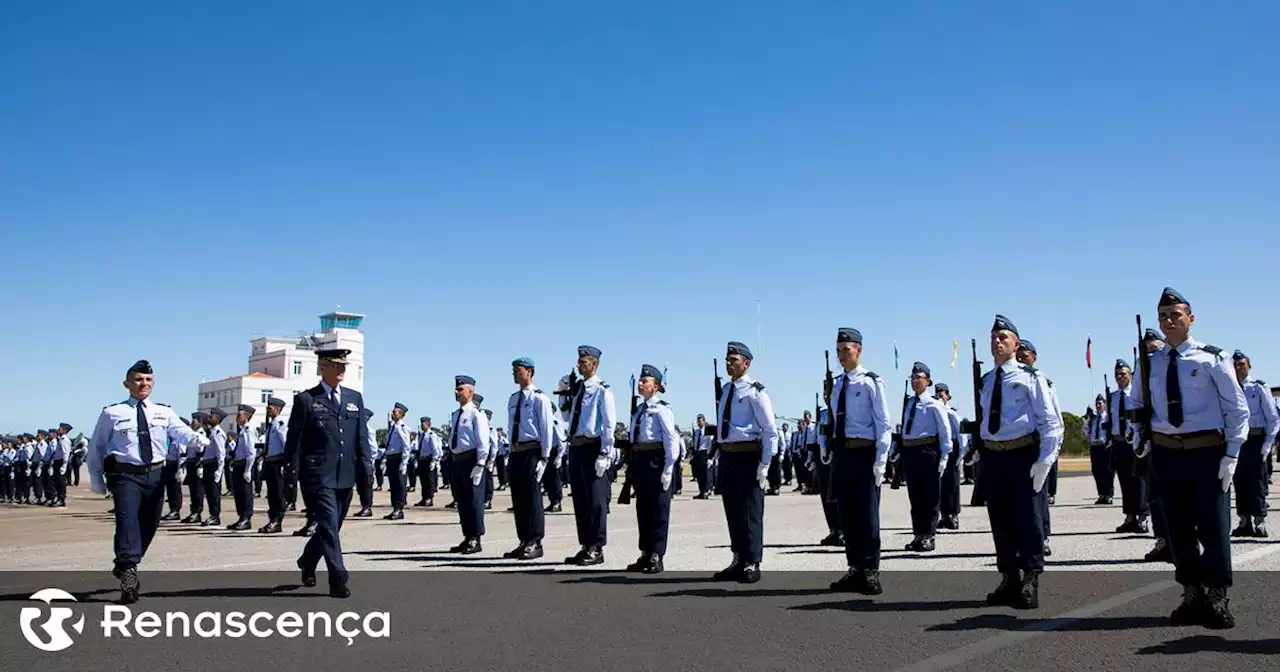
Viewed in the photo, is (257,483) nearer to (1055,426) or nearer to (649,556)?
(649,556)

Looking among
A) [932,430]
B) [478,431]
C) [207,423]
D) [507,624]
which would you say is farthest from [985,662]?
[207,423]

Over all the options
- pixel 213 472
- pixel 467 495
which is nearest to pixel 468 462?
pixel 467 495

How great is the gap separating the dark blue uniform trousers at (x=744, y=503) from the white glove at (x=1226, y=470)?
372cm

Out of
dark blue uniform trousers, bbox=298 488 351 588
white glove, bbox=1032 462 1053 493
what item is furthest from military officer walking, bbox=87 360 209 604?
white glove, bbox=1032 462 1053 493

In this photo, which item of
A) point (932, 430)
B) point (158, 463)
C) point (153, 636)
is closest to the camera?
point (153, 636)

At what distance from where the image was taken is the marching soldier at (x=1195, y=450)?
6941 mm

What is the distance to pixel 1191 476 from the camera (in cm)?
721

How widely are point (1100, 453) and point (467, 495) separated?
14.2 meters

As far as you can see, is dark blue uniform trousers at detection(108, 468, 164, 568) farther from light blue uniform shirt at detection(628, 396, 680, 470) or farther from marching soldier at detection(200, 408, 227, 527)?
marching soldier at detection(200, 408, 227, 527)

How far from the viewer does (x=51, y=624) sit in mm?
7438

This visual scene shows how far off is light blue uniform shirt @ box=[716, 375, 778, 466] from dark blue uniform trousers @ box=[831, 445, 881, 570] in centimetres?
61

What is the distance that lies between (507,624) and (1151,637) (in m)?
4.03

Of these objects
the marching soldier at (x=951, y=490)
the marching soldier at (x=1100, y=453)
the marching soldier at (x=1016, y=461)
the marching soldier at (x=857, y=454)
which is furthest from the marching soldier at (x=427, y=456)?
the marching soldier at (x=1016, y=461)

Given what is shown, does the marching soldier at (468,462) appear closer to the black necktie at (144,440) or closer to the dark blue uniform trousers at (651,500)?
the dark blue uniform trousers at (651,500)
